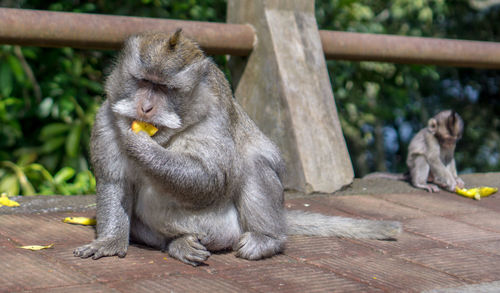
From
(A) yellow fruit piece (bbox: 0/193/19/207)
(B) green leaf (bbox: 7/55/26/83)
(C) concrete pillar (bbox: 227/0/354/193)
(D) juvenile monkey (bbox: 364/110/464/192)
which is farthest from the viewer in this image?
(D) juvenile monkey (bbox: 364/110/464/192)

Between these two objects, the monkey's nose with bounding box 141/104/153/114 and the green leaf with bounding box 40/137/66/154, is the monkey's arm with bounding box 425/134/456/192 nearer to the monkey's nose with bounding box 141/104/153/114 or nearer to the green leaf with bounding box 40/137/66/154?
the green leaf with bounding box 40/137/66/154

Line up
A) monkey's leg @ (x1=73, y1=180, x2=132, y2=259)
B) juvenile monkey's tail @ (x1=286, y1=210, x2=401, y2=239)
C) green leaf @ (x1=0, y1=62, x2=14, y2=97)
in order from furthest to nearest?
1. green leaf @ (x1=0, y1=62, x2=14, y2=97)
2. juvenile monkey's tail @ (x1=286, y1=210, x2=401, y2=239)
3. monkey's leg @ (x1=73, y1=180, x2=132, y2=259)

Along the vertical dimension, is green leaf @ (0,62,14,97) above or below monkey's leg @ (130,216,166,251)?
above

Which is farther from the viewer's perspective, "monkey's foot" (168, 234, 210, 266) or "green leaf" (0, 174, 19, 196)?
"green leaf" (0, 174, 19, 196)

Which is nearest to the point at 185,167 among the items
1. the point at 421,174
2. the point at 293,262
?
the point at 293,262

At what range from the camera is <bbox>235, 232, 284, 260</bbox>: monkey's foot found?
10.6 feet

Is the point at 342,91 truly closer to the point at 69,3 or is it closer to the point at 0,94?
the point at 69,3

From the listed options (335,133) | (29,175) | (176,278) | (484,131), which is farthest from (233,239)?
(484,131)

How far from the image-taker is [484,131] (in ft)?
39.1

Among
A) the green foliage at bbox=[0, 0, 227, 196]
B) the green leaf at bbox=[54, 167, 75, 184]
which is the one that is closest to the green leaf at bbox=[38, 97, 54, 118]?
the green foliage at bbox=[0, 0, 227, 196]

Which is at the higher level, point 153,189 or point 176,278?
point 153,189

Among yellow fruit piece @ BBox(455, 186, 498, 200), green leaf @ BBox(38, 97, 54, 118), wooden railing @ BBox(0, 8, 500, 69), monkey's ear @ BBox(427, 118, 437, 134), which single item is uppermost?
wooden railing @ BBox(0, 8, 500, 69)

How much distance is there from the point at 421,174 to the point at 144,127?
3.39 metres

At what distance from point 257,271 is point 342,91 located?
4.80m
